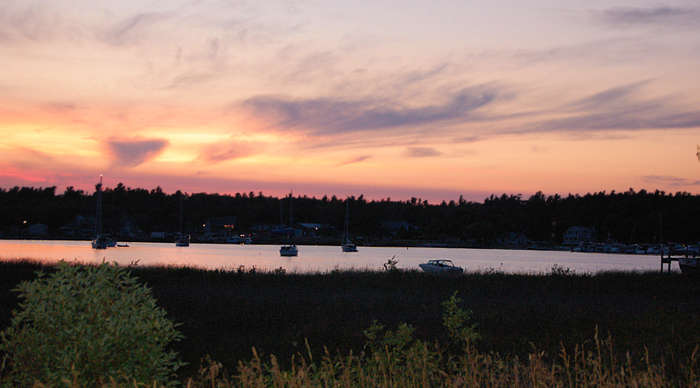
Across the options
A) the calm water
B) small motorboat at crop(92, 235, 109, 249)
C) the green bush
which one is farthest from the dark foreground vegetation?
small motorboat at crop(92, 235, 109, 249)

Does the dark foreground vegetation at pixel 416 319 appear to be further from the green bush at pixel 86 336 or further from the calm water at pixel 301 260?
the calm water at pixel 301 260

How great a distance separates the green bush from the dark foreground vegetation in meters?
2.96

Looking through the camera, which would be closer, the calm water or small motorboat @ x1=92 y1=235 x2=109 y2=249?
the calm water

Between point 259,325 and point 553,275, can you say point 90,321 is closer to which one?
point 259,325

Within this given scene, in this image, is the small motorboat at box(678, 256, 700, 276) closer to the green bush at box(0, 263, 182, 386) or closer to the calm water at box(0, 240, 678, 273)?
the calm water at box(0, 240, 678, 273)

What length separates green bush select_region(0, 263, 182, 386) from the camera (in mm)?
9070

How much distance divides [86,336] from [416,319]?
16.9m

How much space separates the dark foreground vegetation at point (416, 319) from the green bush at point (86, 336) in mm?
2961

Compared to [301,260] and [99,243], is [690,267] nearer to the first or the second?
[301,260]

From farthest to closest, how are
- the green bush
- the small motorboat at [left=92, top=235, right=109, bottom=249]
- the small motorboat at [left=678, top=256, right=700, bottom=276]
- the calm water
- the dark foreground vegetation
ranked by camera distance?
the small motorboat at [left=92, top=235, right=109, bottom=249]
the calm water
the small motorboat at [left=678, top=256, right=700, bottom=276]
the dark foreground vegetation
the green bush

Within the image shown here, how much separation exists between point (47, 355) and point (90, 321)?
0.84 m

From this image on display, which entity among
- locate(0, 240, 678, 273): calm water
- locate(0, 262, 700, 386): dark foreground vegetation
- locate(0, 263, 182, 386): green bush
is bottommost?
locate(0, 240, 678, 273): calm water

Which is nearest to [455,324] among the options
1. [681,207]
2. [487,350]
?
[487,350]

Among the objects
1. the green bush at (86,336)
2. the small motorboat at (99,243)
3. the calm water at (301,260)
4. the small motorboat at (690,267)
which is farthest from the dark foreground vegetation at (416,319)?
the small motorboat at (99,243)
